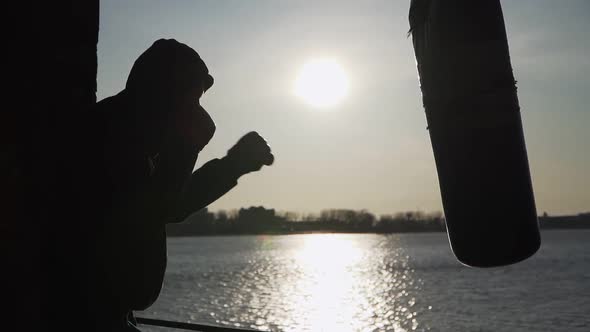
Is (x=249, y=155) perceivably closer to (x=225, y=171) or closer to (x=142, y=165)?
(x=225, y=171)

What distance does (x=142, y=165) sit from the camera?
1.75 metres

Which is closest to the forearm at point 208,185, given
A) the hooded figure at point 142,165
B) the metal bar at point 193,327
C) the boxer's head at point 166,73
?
the hooded figure at point 142,165

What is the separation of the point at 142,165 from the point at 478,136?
176 cm

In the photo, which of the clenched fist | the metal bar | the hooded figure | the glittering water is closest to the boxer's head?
the hooded figure

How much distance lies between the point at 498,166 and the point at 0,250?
2258 millimetres

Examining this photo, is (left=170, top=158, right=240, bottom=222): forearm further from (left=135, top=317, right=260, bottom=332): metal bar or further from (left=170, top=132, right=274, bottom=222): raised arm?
(left=135, top=317, right=260, bottom=332): metal bar

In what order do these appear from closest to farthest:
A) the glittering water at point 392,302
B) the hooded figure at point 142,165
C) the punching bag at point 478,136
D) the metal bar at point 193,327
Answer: the hooded figure at point 142,165
the metal bar at point 193,327
the punching bag at point 478,136
the glittering water at point 392,302

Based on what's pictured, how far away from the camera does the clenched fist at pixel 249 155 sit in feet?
7.39

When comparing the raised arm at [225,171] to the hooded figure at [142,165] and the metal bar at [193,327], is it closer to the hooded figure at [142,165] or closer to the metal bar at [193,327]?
the hooded figure at [142,165]

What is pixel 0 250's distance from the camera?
72.6 inches

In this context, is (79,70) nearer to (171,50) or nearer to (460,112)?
(171,50)

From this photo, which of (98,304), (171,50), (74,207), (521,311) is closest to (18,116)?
(74,207)

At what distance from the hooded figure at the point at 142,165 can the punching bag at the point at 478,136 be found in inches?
58.6

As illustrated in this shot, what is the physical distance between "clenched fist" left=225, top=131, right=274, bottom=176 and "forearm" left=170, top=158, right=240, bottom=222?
0.02 meters
